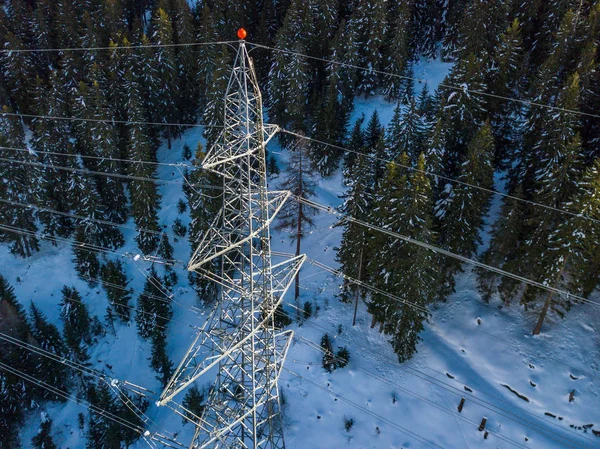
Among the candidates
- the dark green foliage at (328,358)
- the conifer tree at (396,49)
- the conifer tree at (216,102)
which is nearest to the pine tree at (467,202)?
the dark green foliage at (328,358)

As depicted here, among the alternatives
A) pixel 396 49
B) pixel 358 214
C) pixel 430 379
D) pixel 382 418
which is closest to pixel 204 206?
pixel 358 214

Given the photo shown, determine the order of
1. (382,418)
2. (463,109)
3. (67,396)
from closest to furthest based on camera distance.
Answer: (382,418)
(67,396)
(463,109)

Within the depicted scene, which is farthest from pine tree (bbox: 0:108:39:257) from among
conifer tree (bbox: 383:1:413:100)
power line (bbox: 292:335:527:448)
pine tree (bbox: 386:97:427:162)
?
conifer tree (bbox: 383:1:413:100)

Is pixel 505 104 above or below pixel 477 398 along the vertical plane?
above

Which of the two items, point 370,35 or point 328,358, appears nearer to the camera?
point 328,358

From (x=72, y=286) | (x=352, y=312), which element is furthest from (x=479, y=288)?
(x=72, y=286)

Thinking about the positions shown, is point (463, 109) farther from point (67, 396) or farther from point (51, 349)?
point (67, 396)

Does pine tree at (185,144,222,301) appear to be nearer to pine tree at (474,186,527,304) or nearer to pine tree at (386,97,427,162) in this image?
pine tree at (386,97,427,162)
